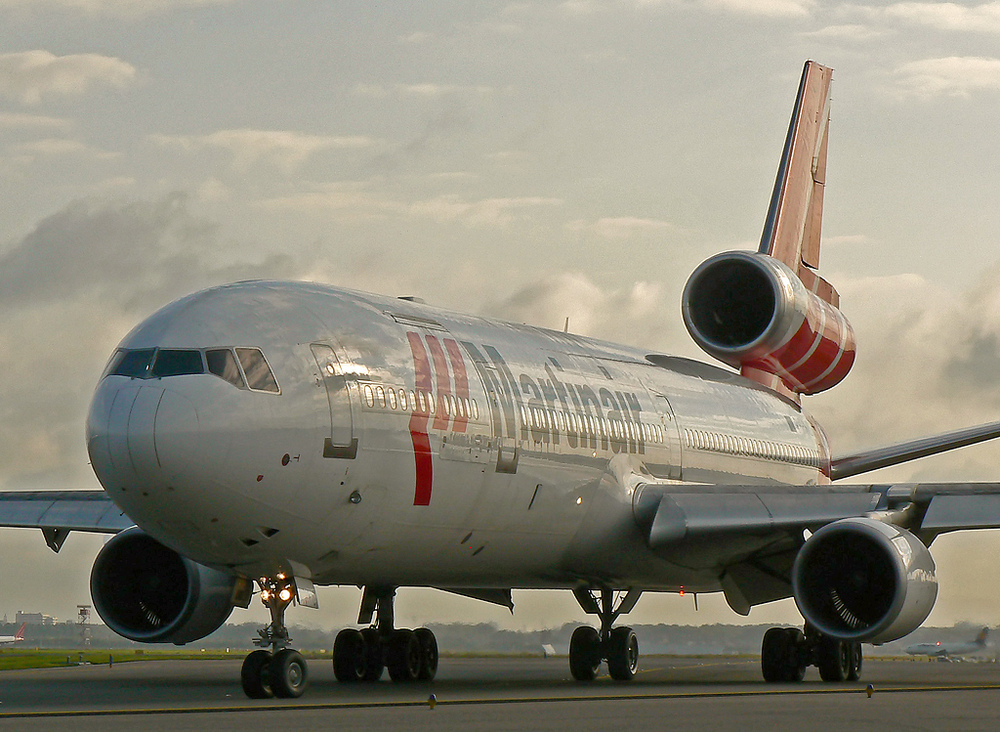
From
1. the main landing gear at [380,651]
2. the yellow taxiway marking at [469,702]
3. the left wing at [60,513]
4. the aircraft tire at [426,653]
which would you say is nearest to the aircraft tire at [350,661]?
the main landing gear at [380,651]

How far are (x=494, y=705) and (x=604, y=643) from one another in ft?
27.1

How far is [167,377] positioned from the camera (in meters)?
14.1

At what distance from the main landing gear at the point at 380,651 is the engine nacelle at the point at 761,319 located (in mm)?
9655

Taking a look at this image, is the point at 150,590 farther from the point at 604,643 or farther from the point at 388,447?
the point at 604,643

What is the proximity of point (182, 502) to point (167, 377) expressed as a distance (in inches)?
47.2

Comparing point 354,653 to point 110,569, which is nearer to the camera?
point 110,569

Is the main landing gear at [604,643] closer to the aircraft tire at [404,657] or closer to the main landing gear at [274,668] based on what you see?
the aircraft tire at [404,657]

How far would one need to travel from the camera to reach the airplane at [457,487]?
1432 cm

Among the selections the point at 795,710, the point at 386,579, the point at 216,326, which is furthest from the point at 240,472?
the point at 795,710

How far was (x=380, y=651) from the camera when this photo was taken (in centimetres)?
2048

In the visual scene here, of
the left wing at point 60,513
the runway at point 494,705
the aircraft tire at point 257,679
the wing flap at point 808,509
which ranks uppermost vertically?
the left wing at point 60,513

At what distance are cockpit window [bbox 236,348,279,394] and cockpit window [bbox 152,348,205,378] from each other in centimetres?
42

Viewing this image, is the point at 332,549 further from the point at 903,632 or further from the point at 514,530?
the point at 903,632

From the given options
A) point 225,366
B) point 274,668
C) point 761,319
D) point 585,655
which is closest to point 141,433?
point 225,366
